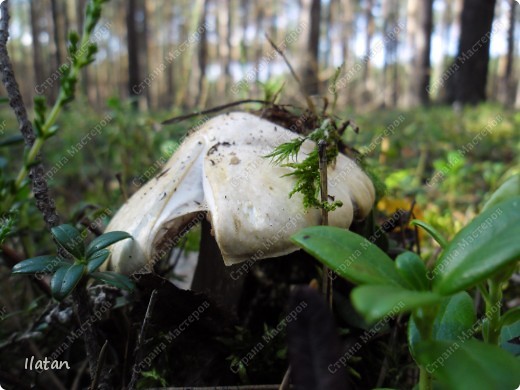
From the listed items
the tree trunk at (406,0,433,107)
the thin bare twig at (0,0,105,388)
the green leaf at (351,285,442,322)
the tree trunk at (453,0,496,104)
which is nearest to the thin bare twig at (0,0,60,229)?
the thin bare twig at (0,0,105,388)

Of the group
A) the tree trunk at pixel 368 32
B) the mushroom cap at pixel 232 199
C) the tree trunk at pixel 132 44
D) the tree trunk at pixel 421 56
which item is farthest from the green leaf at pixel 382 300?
the tree trunk at pixel 368 32

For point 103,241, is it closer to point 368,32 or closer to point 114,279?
point 114,279

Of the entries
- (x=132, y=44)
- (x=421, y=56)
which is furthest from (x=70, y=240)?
(x=132, y=44)

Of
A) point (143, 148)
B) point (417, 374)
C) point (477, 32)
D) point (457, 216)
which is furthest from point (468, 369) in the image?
point (477, 32)

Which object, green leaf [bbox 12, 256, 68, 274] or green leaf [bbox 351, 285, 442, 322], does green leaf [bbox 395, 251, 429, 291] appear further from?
green leaf [bbox 12, 256, 68, 274]

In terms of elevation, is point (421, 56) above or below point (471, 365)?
below

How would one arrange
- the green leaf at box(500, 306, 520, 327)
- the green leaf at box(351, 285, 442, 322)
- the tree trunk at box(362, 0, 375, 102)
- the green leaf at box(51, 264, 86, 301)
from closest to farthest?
the green leaf at box(351, 285, 442, 322) < the green leaf at box(500, 306, 520, 327) < the green leaf at box(51, 264, 86, 301) < the tree trunk at box(362, 0, 375, 102)
